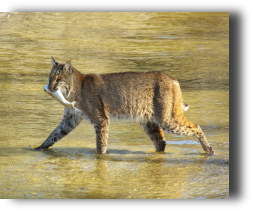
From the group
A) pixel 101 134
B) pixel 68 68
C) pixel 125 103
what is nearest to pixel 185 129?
pixel 125 103

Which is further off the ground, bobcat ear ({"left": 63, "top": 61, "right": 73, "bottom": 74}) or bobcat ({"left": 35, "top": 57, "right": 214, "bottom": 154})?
bobcat ear ({"left": 63, "top": 61, "right": 73, "bottom": 74})

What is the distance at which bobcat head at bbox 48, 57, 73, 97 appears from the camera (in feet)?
29.6

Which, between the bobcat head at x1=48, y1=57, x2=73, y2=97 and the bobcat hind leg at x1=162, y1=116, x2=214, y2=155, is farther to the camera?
the bobcat hind leg at x1=162, y1=116, x2=214, y2=155

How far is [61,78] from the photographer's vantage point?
30.0ft

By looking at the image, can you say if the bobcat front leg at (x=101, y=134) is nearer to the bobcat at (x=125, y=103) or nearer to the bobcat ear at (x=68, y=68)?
the bobcat at (x=125, y=103)

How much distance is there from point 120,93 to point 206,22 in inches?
845

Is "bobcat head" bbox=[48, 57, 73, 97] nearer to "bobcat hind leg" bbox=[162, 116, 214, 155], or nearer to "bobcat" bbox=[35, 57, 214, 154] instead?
"bobcat" bbox=[35, 57, 214, 154]

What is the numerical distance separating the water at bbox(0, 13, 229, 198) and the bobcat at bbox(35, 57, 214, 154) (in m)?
0.37

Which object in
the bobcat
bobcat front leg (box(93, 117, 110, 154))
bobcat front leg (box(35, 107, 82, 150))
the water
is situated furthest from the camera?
bobcat front leg (box(35, 107, 82, 150))

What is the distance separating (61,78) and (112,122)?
247 centimetres

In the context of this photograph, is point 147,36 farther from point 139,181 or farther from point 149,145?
point 139,181

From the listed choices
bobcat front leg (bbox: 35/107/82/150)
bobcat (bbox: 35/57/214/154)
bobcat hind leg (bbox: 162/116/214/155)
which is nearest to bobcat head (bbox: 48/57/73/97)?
bobcat (bbox: 35/57/214/154)

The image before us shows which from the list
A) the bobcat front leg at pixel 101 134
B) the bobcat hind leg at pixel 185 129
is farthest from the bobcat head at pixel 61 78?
the bobcat hind leg at pixel 185 129

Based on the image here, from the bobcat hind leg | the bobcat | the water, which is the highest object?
the bobcat
